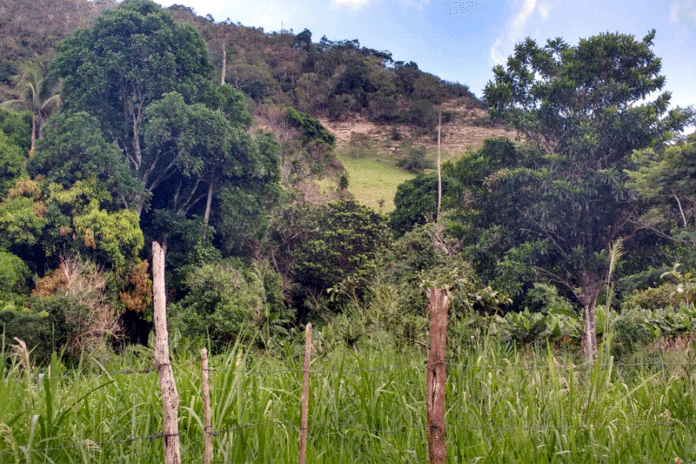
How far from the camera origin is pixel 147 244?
1741 centimetres

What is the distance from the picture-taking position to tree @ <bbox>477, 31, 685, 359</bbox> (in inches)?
553

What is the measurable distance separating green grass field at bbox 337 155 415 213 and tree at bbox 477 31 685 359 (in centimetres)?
1083

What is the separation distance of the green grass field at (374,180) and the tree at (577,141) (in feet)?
35.5

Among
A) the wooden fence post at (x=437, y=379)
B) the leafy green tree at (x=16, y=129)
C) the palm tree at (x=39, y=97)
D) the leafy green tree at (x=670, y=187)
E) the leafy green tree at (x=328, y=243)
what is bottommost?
the leafy green tree at (x=328, y=243)

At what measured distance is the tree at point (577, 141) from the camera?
14.0m

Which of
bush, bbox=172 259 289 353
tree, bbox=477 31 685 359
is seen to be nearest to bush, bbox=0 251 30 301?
bush, bbox=172 259 289 353

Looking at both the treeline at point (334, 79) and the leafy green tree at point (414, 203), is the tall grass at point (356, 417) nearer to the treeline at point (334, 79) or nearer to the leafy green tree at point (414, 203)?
the leafy green tree at point (414, 203)

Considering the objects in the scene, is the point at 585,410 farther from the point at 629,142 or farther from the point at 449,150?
the point at 449,150

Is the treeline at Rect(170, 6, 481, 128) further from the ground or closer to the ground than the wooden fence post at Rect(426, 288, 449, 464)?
further from the ground

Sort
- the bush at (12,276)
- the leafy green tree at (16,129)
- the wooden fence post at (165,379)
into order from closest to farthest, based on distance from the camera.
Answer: the wooden fence post at (165,379) < the bush at (12,276) < the leafy green tree at (16,129)

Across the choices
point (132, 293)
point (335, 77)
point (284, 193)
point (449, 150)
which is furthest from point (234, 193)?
point (335, 77)

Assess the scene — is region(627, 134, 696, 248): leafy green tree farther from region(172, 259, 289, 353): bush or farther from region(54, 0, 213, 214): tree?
region(54, 0, 213, 214): tree

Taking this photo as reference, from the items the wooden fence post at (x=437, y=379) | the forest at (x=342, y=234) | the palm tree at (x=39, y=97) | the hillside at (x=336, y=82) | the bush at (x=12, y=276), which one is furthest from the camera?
the hillside at (x=336, y=82)

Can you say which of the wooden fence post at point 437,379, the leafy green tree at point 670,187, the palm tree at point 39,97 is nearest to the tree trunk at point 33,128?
the palm tree at point 39,97
